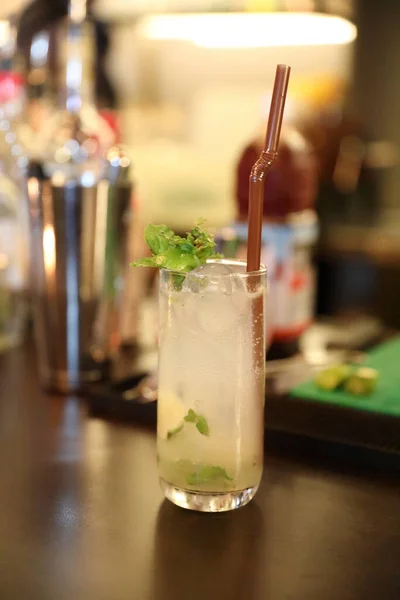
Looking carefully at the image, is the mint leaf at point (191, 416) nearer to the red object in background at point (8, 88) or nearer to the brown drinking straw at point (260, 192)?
the brown drinking straw at point (260, 192)

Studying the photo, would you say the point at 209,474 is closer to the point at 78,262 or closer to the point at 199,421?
the point at 199,421

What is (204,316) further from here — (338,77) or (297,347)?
(338,77)

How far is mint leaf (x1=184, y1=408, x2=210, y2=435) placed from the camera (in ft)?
2.15

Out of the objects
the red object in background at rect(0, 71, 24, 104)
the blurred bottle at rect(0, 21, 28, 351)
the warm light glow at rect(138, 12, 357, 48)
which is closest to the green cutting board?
the blurred bottle at rect(0, 21, 28, 351)

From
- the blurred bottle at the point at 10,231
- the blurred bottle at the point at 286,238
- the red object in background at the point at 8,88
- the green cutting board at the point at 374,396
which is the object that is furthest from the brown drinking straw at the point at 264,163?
the red object in background at the point at 8,88

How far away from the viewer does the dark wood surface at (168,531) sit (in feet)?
1.80

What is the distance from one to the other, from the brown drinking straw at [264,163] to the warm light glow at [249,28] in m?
1.01

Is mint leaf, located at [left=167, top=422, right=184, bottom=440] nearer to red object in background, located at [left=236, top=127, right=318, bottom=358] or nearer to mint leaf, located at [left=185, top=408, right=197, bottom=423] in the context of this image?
mint leaf, located at [left=185, top=408, right=197, bottom=423]

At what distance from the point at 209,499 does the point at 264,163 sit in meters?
0.28

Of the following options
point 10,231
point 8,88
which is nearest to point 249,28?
point 8,88

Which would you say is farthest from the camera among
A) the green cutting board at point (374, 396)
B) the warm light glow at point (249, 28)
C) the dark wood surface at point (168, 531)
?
the warm light glow at point (249, 28)

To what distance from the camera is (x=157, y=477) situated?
750mm

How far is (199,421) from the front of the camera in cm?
66

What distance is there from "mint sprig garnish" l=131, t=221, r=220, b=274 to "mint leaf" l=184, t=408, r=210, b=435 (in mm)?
121
